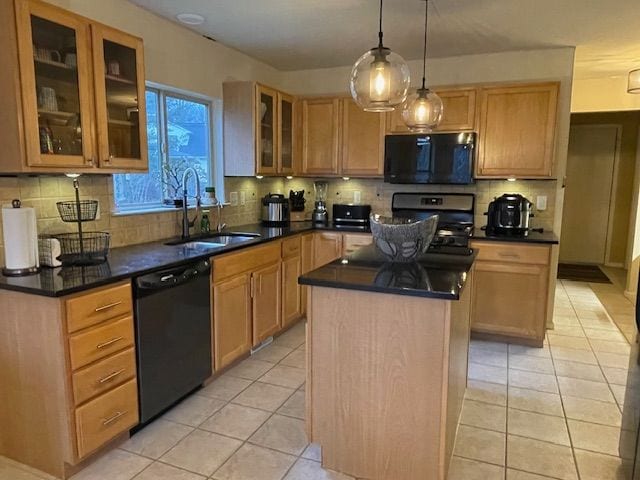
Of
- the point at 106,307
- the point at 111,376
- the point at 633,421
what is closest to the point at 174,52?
the point at 106,307

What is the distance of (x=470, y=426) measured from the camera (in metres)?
2.48

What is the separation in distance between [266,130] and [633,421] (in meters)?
3.28

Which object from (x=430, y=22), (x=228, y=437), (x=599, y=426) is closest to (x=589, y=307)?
(x=599, y=426)

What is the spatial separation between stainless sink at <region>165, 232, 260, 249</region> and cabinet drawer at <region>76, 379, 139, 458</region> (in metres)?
1.18

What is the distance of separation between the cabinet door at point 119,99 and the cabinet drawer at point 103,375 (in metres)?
1.03

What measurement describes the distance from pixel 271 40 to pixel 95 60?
1.66 m

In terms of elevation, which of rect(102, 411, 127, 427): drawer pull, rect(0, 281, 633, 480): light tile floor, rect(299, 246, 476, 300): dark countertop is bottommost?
rect(0, 281, 633, 480): light tile floor

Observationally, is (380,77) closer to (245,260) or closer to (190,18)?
(245,260)

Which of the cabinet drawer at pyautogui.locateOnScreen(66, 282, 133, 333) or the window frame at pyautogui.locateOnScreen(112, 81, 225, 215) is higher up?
the window frame at pyautogui.locateOnScreen(112, 81, 225, 215)

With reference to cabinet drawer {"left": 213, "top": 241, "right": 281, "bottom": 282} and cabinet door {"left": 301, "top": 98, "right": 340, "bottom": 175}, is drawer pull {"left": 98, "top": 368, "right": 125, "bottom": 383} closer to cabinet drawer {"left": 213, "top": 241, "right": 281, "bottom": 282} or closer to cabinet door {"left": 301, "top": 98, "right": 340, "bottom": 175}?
cabinet drawer {"left": 213, "top": 241, "right": 281, "bottom": 282}

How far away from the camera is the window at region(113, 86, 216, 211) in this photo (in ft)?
10.4

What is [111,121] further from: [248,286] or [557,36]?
[557,36]

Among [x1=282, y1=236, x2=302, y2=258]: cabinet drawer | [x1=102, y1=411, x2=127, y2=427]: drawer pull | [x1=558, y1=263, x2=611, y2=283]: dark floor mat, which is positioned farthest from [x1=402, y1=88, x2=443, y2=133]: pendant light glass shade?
[x1=558, y1=263, x2=611, y2=283]: dark floor mat

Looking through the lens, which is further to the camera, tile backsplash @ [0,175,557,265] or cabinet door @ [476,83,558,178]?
cabinet door @ [476,83,558,178]
